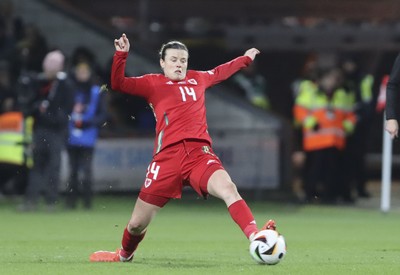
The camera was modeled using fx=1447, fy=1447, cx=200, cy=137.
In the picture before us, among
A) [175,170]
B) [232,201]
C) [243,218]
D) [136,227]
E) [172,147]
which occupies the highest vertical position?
[172,147]

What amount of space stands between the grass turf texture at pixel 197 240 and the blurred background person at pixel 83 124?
1.72ft

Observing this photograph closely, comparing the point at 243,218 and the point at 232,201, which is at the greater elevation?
the point at 232,201

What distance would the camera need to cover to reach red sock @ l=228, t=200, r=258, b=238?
1185 cm

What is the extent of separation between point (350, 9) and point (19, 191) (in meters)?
7.72

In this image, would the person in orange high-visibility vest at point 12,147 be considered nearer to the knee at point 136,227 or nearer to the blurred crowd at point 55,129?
the blurred crowd at point 55,129

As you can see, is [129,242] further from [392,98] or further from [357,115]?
[357,115]

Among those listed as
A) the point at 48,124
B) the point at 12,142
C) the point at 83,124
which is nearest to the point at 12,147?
the point at 12,142

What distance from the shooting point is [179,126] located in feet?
41.1

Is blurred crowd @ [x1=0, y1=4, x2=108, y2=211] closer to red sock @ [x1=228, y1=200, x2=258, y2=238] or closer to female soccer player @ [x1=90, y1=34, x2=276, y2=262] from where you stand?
female soccer player @ [x1=90, y1=34, x2=276, y2=262]

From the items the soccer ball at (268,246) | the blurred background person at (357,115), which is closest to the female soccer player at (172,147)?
the soccer ball at (268,246)

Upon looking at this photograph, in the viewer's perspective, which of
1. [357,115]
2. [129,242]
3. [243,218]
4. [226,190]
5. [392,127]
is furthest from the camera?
[357,115]

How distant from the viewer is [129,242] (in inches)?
496

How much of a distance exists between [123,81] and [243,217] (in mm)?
1594

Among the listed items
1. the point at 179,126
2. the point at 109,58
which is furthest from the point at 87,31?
the point at 179,126
